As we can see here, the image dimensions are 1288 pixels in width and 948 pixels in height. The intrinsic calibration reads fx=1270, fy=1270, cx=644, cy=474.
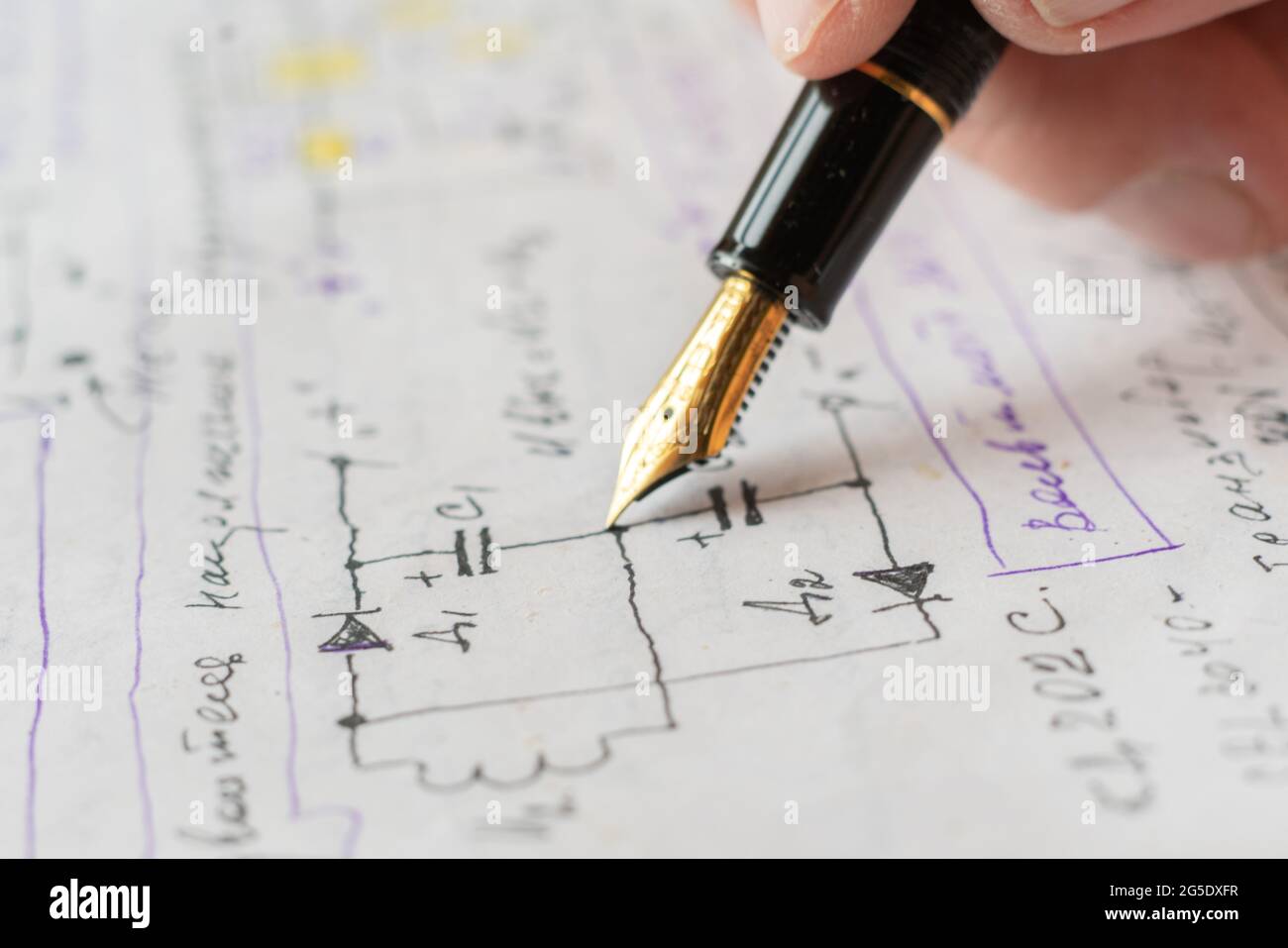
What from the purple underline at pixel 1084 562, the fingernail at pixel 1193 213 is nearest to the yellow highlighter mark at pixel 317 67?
the fingernail at pixel 1193 213

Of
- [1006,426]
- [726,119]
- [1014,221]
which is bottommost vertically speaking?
[1006,426]

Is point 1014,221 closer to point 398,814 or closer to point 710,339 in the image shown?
point 710,339

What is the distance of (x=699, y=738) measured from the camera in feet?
1.88

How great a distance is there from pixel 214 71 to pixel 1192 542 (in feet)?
3.28

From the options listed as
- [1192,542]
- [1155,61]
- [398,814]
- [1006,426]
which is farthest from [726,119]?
[398,814]

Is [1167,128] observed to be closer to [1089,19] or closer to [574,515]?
[1089,19]

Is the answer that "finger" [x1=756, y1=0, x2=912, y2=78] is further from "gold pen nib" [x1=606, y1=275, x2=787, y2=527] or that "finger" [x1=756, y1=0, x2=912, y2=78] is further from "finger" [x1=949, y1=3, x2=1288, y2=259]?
"finger" [x1=949, y1=3, x2=1288, y2=259]

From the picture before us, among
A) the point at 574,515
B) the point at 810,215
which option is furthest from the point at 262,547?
the point at 810,215

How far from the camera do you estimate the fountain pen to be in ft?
2.27

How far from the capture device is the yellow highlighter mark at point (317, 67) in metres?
1.21

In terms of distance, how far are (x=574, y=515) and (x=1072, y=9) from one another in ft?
1.27

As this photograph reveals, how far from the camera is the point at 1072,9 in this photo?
26.8 inches

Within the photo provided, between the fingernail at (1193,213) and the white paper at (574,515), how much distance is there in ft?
0.09

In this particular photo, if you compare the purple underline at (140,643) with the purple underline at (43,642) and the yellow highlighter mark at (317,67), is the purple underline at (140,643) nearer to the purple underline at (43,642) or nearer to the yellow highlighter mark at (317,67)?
the purple underline at (43,642)
